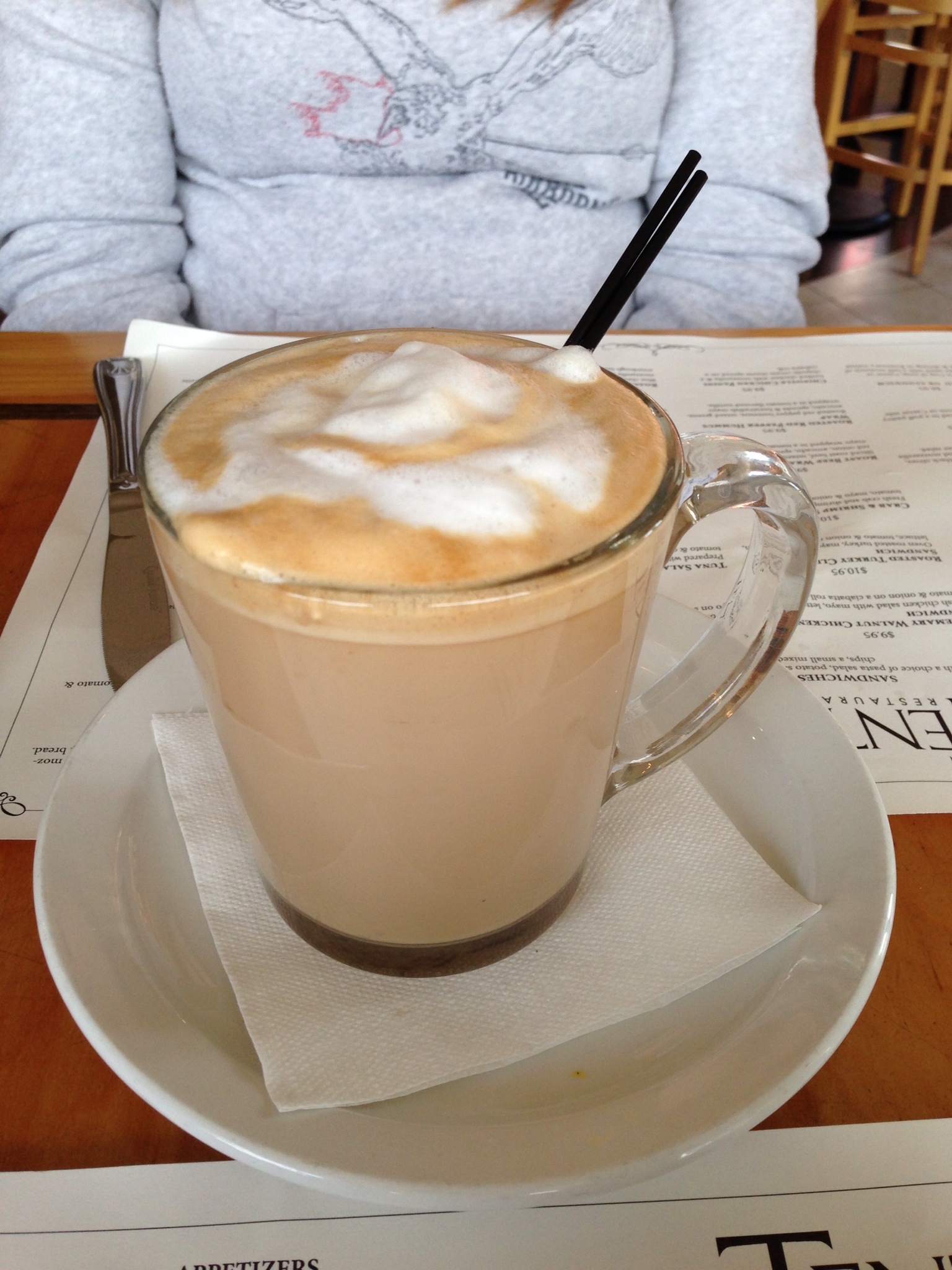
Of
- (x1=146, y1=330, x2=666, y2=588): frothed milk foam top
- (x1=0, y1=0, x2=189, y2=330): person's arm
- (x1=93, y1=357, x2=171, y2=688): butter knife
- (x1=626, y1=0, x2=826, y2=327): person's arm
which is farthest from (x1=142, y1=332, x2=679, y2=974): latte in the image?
(x1=626, y1=0, x2=826, y2=327): person's arm

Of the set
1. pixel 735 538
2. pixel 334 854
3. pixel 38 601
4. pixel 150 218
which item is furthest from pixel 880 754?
pixel 150 218

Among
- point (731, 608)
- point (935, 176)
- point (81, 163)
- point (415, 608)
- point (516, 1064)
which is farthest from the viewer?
point (935, 176)

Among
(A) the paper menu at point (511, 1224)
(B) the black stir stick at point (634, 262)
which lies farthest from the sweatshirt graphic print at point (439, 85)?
(A) the paper menu at point (511, 1224)

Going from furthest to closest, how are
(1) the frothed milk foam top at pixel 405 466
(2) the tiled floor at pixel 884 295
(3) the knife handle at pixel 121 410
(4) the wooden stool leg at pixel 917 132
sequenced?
(4) the wooden stool leg at pixel 917 132 < (2) the tiled floor at pixel 884 295 < (3) the knife handle at pixel 121 410 < (1) the frothed milk foam top at pixel 405 466

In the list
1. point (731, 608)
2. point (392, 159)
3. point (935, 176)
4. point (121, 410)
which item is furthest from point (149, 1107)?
point (935, 176)

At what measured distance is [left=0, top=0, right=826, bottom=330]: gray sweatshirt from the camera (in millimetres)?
1142

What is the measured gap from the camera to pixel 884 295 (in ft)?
9.34

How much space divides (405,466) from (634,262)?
25 centimetres

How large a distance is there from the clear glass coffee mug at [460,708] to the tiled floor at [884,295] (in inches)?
96.9

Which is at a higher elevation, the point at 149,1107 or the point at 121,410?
the point at 121,410

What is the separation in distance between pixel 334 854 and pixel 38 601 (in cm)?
42

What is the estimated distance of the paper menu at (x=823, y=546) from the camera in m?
0.61

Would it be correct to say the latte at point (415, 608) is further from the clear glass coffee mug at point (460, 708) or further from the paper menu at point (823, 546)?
the paper menu at point (823, 546)

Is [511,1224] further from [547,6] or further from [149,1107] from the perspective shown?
[547,6]
